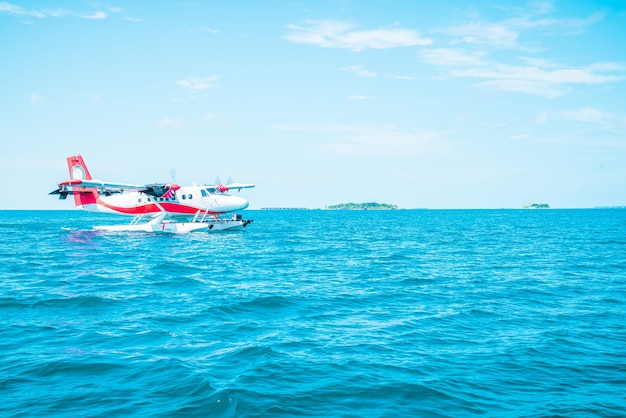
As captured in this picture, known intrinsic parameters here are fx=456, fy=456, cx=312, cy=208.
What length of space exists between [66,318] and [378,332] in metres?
9.27

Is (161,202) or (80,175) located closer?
(161,202)

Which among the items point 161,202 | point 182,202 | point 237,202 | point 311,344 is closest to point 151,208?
point 161,202

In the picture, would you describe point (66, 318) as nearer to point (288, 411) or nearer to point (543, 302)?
point (288, 411)

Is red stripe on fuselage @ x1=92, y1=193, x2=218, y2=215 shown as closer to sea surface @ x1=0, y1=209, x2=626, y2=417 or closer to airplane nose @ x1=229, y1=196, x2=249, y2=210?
airplane nose @ x1=229, y1=196, x2=249, y2=210

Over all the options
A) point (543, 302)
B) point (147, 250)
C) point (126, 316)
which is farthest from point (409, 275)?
point (147, 250)

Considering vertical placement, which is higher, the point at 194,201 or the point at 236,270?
the point at 194,201

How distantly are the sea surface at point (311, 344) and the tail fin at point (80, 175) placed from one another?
34075 mm

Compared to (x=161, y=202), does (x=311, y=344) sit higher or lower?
lower

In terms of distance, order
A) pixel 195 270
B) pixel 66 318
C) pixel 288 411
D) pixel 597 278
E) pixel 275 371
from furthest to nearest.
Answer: pixel 195 270 < pixel 597 278 < pixel 66 318 < pixel 275 371 < pixel 288 411

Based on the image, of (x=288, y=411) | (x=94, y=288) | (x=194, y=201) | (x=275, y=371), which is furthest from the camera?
(x=194, y=201)

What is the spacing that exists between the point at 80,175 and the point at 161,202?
14874 millimetres

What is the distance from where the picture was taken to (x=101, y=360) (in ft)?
32.2

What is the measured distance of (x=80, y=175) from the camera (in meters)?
57.7

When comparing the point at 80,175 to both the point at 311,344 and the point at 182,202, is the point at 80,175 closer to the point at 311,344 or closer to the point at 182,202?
the point at 182,202
